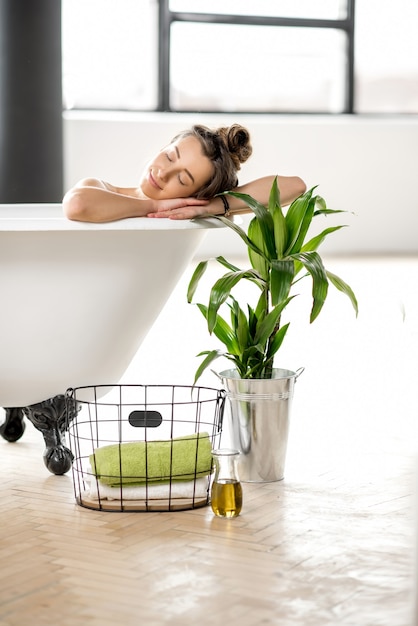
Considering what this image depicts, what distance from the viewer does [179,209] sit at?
2459 millimetres

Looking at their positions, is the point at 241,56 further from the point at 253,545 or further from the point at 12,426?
the point at 253,545

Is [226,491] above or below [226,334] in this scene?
below

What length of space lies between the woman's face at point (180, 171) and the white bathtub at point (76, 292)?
12 centimetres

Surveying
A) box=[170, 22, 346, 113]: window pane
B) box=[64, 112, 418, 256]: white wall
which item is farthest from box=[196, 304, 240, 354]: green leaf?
box=[170, 22, 346, 113]: window pane

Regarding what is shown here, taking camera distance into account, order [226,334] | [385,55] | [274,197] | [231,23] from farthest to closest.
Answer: [385,55], [231,23], [226,334], [274,197]

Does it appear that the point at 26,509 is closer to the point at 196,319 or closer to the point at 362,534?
the point at 362,534

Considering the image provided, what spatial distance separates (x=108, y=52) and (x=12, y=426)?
467 centimetres

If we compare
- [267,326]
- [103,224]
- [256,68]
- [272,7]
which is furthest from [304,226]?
[272,7]

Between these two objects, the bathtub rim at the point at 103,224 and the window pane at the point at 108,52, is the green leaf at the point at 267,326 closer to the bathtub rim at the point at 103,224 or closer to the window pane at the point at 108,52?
the bathtub rim at the point at 103,224

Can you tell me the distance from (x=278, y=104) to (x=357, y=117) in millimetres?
598

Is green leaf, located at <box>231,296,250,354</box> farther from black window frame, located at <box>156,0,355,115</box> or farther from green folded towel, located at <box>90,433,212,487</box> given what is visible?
black window frame, located at <box>156,0,355,115</box>

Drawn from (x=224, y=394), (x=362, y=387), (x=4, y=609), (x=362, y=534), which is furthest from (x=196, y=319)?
(x=4, y=609)

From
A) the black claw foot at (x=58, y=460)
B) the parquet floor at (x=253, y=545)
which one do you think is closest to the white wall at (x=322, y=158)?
the parquet floor at (x=253, y=545)

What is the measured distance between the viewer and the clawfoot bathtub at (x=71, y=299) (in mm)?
2387
